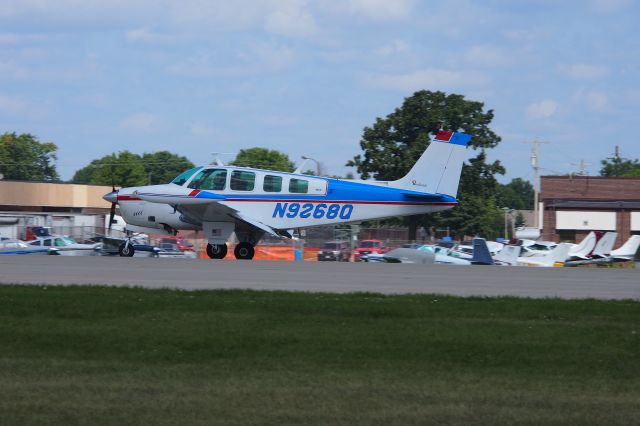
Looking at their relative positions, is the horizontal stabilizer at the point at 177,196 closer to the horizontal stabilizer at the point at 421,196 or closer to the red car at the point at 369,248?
the horizontal stabilizer at the point at 421,196

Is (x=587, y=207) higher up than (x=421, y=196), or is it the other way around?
(x=587, y=207)

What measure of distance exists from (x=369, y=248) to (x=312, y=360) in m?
35.6

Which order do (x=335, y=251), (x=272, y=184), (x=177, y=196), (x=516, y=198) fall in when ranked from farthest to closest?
(x=516, y=198), (x=335, y=251), (x=272, y=184), (x=177, y=196)

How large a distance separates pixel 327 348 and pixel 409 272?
10454mm

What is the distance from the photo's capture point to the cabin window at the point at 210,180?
26859mm

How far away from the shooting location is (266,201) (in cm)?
2727

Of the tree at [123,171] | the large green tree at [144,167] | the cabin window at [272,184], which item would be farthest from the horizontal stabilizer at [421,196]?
the large green tree at [144,167]

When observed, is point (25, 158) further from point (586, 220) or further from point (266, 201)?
point (266, 201)

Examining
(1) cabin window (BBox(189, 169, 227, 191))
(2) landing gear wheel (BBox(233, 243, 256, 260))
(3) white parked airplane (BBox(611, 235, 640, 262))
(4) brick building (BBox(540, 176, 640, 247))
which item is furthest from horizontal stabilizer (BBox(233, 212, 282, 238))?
(4) brick building (BBox(540, 176, 640, 247))

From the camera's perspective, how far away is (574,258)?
39.9 m

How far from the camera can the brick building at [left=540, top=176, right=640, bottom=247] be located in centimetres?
7481

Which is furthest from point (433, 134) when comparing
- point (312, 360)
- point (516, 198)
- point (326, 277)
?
point (516, 198)

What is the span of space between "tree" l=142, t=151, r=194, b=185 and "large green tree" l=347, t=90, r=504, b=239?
60898mm

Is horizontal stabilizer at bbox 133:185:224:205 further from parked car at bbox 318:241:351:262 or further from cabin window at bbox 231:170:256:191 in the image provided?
parked car at bbox 318:241:351:262
